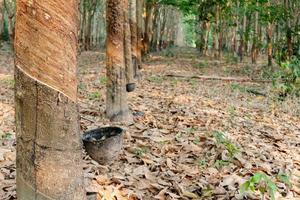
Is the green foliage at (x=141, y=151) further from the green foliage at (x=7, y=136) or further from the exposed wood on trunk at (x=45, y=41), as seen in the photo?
the exposed wood on trunk at (x=45, y=41)

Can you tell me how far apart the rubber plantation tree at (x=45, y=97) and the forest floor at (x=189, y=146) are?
0.88 meters

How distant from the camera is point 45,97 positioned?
2137 millimetres

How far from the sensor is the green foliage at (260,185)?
3100mm

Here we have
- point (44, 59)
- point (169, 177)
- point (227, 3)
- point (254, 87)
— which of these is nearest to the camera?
point (44, 59)

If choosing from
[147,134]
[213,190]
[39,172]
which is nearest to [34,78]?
[39,172]

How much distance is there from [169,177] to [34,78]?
216cm

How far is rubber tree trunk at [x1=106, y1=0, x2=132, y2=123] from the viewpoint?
575 centimetres

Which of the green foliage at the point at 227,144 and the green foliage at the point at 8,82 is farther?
the green foliage at the point at 8,82

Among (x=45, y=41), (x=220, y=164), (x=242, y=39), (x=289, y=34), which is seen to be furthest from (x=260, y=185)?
(x=242, y=39)

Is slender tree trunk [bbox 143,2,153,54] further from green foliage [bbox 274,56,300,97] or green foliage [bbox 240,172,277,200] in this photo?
green foliage [bbox 240,172,277,200]

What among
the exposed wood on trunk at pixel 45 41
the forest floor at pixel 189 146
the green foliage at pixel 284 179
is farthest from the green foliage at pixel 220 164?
the exposed wood on trunk at pixel 45 41

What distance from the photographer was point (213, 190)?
11.9ft

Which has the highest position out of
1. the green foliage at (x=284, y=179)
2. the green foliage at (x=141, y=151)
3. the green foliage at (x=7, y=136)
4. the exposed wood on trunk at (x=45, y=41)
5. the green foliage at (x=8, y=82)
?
the exposed wood on trunk at (x=45, y=41)

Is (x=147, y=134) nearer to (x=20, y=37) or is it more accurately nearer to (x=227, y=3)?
(x=20, y=37)
